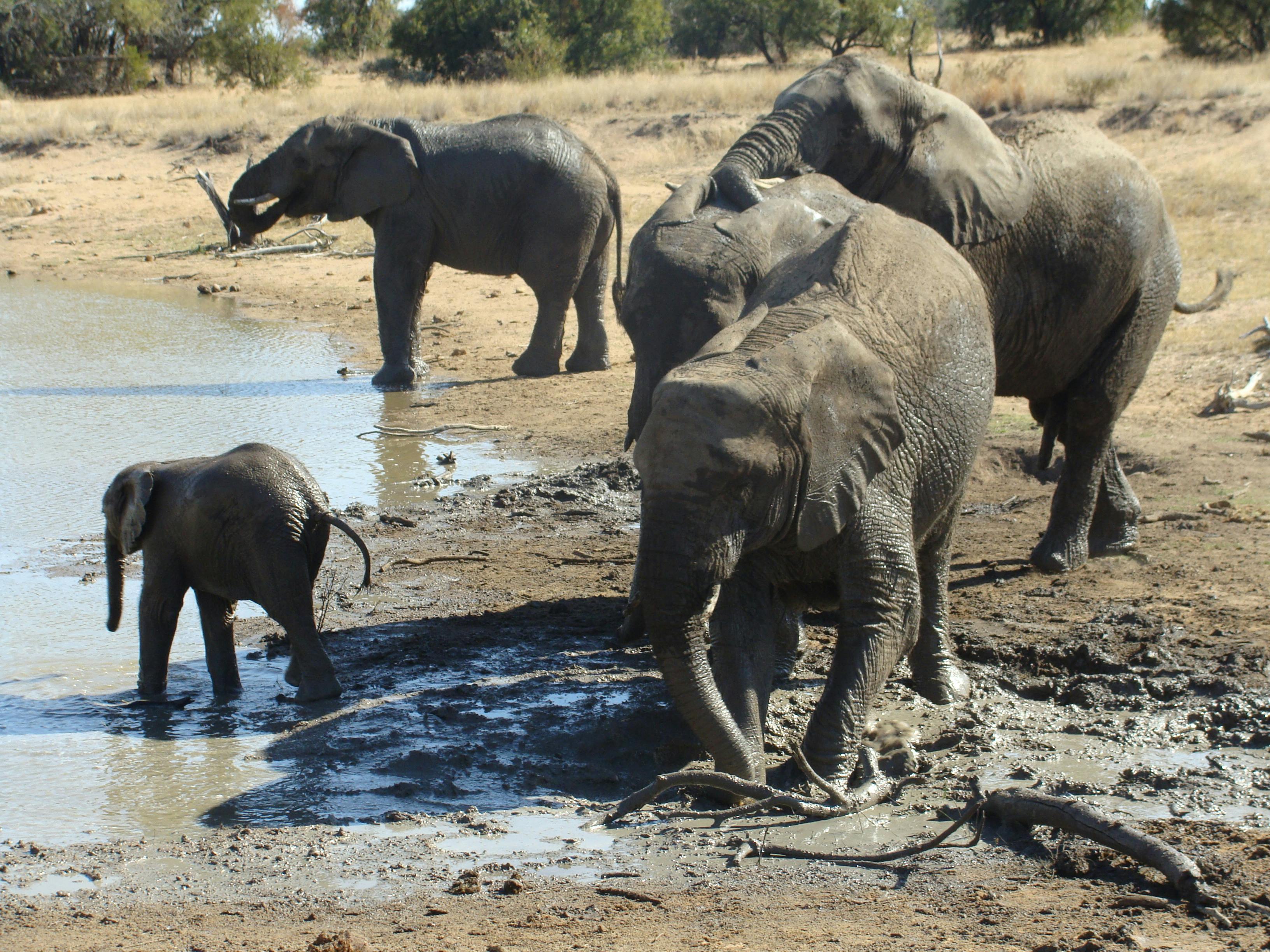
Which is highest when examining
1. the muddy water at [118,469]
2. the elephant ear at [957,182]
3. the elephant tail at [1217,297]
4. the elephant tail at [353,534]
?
the elephant ear at [957,182]

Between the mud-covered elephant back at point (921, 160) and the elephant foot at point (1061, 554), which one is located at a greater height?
the mud-covered elephant back at point (921, 160)

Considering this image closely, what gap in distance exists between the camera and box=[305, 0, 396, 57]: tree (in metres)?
48.6

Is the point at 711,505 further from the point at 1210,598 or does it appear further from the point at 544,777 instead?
the point at 1210,598

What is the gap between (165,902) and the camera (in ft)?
12.3

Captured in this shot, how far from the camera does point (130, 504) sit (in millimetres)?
5574

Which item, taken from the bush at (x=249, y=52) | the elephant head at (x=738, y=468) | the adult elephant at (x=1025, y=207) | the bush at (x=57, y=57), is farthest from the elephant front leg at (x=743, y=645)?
the bush at (x=57, y=57)

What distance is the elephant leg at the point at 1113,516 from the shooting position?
7180 mm

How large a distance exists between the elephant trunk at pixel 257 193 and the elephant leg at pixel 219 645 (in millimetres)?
7390

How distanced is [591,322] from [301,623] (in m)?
7.53

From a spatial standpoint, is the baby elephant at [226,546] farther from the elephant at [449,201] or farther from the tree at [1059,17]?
the tree at [1059,17]

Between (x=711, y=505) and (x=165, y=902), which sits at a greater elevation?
(x=711, y=505)

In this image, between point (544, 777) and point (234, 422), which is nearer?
point (544, 777)

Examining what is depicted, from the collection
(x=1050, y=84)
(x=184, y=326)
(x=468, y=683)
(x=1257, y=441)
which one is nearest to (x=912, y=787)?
(x=468, y=683)

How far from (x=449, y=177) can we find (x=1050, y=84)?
12869 millimetres
